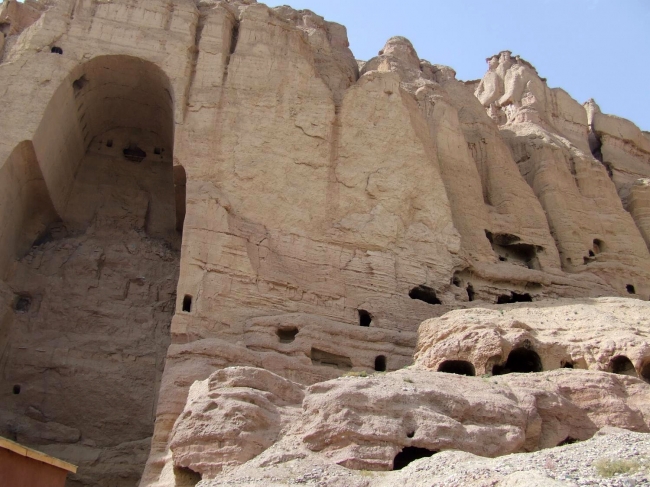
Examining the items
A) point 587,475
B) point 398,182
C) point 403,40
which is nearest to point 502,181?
point 398,182

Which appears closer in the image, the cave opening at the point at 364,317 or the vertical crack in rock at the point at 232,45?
the cave opening at the point at 364,317

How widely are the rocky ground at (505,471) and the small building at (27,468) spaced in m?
2.76

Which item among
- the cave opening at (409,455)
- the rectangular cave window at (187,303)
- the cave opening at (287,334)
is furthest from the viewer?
the rectangular cave window at (187,303)

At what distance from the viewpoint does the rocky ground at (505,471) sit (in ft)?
25.5

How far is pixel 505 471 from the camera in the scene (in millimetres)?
8133

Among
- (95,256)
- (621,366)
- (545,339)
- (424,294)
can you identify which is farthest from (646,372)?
(95,256)

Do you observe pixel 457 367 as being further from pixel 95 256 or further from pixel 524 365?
pixel 95 256

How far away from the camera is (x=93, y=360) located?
1864cm

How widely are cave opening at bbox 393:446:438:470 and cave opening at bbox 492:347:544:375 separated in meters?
3.90

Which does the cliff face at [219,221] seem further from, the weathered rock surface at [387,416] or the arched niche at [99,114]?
the weathered rock surface at [387,416]

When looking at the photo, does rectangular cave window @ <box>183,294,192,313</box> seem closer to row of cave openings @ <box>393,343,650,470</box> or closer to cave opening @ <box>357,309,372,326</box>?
cave opening @ <box>357,309,372,326</box>

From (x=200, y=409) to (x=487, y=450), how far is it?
4.22 metres

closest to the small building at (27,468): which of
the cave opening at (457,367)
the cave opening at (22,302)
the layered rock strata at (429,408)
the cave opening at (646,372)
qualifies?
the layered rock strata at (429,408)

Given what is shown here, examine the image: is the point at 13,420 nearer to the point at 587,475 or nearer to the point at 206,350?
the point at 206,350
